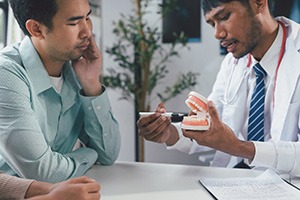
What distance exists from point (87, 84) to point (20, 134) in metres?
0.36

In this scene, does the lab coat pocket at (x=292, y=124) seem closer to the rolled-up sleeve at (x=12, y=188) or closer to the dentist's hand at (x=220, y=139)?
the dentist's hand at (x=220, y=139)

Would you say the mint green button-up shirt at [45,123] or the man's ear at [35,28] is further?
the man's ear at [35,28]

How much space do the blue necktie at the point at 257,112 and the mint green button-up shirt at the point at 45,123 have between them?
1.85 ft

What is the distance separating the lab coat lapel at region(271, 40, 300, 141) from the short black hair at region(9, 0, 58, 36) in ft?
2.93

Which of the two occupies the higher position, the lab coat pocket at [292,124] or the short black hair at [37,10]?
the short black hair at [37,10]

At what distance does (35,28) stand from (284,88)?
956 mm

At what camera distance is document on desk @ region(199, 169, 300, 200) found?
3.36 ft

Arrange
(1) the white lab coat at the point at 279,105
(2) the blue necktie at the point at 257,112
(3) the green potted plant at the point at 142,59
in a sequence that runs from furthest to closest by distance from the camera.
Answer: (3) the green potted plant at the point at 142,59 → (2) the blue necktie at the point at 257,112 → (1) the white lab coat at the point at 279,105

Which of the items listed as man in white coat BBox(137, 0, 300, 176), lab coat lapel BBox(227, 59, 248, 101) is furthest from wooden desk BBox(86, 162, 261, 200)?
lab coat lapel BBox(227, 59, 248, 101)

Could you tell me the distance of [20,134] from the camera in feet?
3.50

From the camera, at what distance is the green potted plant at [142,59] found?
3033mm

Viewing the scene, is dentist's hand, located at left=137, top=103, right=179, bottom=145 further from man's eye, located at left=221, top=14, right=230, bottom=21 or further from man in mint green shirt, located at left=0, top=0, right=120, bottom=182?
man's eye, located at left=221, top=14, right=230, bottom=21

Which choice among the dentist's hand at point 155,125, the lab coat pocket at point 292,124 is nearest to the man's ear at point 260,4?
the lab coat pocket at point 292,124

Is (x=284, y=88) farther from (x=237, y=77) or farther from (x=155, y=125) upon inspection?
(x=155, y=125)
